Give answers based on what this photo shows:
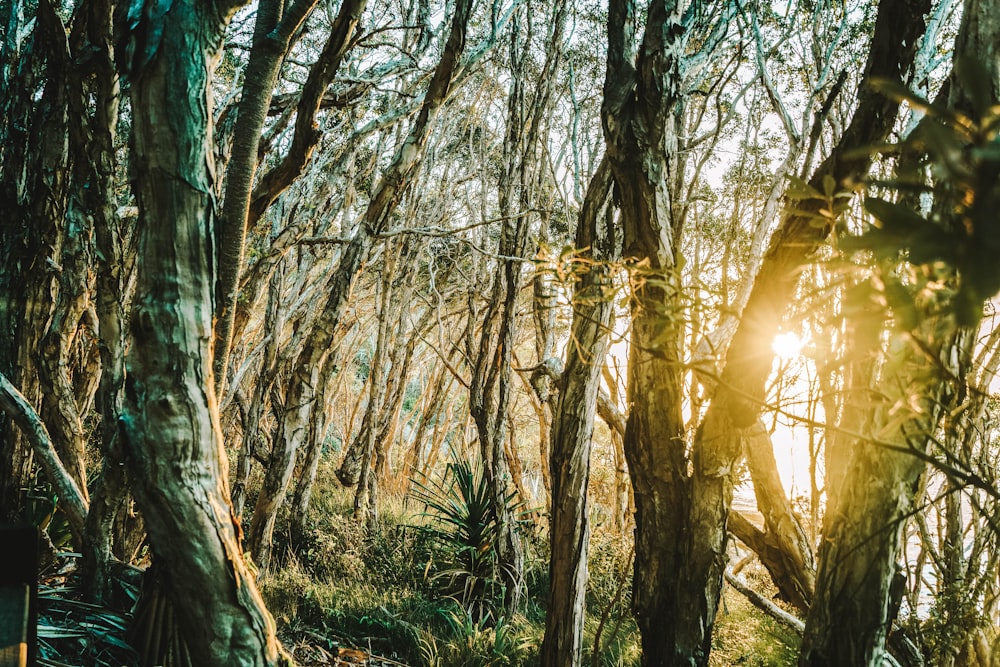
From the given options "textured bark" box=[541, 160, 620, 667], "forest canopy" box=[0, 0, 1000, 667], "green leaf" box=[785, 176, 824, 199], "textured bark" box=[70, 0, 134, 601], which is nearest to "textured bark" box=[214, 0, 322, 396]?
"forest canopy" box=[0, 0, 1000, 667]

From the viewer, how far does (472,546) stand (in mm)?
5777

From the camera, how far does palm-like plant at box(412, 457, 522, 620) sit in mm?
5406

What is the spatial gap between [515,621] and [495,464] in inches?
50.1

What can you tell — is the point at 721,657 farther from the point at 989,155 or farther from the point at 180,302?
the point at 989,155

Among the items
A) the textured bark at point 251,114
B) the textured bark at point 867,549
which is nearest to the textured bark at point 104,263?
the textured bark at point 251,114

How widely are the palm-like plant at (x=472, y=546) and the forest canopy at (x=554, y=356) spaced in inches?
1.6

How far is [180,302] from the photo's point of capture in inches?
57.1

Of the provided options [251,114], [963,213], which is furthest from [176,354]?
[963,213]

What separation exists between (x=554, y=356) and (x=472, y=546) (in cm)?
329

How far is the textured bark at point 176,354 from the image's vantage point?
1.42 m

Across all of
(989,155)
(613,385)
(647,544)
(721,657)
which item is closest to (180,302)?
(989,155)

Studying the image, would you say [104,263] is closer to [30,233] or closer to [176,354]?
[30,233]

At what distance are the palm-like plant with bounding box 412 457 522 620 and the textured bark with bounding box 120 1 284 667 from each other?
3761 mm

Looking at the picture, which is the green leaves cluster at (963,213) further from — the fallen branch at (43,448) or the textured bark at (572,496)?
the fallen branch at (43,448)
